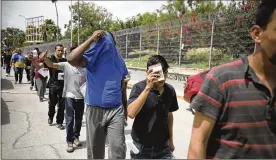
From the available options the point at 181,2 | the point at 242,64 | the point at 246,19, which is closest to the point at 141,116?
the point at 242,64

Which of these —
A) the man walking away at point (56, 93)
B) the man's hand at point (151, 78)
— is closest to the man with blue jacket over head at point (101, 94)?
the man's hand at point (151, 78)

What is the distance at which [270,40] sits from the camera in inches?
59.2

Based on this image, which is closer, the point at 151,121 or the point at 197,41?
the point at 151,121

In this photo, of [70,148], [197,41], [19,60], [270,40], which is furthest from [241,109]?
[19,60]

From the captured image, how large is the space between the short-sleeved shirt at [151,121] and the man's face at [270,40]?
1428 millimetres

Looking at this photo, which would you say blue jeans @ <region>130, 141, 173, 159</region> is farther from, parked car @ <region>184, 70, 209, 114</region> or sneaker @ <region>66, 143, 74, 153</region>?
parked car @ <region>184, 70, 209, 114</region>

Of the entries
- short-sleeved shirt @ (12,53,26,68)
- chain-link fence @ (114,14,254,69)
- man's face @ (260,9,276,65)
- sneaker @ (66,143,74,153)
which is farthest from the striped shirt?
short-sleeved shirt @ (12,53,26,68)

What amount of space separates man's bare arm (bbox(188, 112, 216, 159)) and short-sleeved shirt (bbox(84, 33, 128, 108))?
5.65 ft

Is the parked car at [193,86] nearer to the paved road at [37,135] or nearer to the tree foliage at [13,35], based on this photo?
the paved road at [37,135]

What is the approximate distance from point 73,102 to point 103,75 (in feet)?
6.63

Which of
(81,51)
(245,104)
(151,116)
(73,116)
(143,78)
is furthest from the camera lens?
(143,78)

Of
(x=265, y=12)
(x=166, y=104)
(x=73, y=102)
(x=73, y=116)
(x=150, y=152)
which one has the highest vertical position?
(x=265, y=12)

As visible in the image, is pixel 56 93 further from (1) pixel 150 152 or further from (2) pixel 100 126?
(1) pixel 150 152

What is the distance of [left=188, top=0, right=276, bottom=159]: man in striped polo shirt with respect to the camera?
1.49 metres
